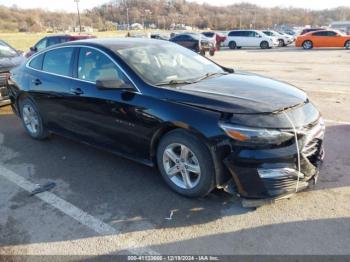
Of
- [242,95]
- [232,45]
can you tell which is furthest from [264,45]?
[242,95]

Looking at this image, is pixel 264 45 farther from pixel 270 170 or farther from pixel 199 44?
pixel 270 170

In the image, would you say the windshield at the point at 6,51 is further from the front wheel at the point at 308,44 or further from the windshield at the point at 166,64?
the front wheel at the point at 308,44

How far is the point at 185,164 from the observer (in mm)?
3602

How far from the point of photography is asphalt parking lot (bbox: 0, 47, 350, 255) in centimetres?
296

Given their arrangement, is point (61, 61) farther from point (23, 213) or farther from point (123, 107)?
point (23, 213)

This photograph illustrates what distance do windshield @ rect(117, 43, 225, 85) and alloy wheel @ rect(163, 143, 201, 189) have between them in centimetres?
79

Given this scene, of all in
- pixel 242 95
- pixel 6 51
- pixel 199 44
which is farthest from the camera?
pixel 199 44

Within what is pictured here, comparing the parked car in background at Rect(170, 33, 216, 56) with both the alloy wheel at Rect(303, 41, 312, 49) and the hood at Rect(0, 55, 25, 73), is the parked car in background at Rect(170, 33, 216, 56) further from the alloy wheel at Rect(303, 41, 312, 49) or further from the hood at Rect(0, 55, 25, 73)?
the hood at Rect(0, 55, 25, 73)

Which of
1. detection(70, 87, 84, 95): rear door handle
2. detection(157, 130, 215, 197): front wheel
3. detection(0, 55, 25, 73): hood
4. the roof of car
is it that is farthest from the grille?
detection(0, 55, 25, 73): hood

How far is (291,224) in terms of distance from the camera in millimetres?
3178

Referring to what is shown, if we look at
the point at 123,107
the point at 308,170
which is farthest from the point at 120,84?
the point at 308,170

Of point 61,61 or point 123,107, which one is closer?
point 123,107

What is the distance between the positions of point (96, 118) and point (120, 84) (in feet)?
2.24

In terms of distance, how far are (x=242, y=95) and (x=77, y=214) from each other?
6.68 ft
